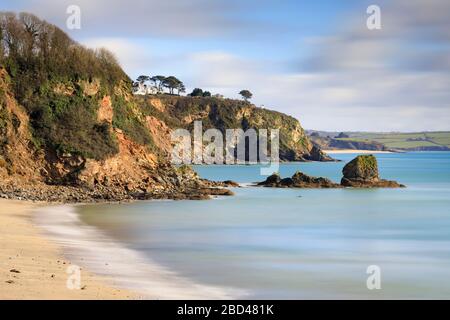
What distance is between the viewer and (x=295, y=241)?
28.5 metres

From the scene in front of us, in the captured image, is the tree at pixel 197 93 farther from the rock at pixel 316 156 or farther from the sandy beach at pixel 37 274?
the sandy beach at pixel 37 274

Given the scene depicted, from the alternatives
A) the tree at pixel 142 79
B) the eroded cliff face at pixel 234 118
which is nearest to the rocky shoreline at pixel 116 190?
the eroded cliff face at pixel 234 118

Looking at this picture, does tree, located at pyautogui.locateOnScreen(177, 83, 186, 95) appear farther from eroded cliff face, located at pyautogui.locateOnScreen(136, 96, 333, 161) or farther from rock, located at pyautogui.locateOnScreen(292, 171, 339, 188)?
rock, located at pyautogui.locateOnScreen(292, 171, 339, 188)

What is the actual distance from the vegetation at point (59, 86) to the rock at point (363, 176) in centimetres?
2250

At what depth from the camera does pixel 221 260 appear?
882 inches

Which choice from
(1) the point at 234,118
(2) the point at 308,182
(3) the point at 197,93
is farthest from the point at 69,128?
(3) the point at 197,93

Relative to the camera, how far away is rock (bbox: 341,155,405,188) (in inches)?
2581

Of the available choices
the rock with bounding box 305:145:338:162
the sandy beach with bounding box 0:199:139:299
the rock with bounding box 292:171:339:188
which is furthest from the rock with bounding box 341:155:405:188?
the rock with bounding box 305:145:338:162

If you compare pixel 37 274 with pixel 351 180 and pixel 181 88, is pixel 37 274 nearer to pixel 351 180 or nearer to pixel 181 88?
pixel 351 180

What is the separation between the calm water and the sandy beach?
3355 mm

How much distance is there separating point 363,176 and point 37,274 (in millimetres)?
53541

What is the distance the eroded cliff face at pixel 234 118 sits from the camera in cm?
14312
